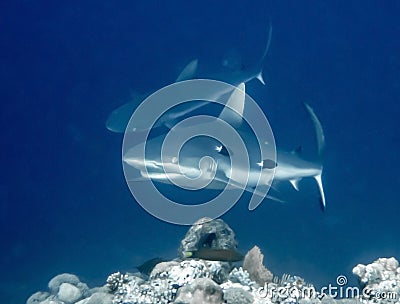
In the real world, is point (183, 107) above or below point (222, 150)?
above

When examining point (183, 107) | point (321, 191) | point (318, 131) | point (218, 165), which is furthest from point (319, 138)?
point (183, 107)

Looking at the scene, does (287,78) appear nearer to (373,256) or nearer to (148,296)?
(373,256)

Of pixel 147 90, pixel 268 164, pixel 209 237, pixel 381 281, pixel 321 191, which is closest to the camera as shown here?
pixel 381 281

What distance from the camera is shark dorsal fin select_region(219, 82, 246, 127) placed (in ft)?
21.6

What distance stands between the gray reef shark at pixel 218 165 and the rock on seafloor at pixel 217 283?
0.91m

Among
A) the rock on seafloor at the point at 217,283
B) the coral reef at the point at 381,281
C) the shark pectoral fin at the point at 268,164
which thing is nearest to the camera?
the rock on seafloor at the point at 217,283

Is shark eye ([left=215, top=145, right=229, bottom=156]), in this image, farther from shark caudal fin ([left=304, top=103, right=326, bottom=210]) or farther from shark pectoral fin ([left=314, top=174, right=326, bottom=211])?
shark pectoral fin ([left=314, top=174, right=326, bottom=211])

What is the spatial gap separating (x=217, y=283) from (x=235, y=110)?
2.37 m

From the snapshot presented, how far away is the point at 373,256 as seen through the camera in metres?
16.5

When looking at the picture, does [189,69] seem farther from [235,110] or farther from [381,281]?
[381,281]

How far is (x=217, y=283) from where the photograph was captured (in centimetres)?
571

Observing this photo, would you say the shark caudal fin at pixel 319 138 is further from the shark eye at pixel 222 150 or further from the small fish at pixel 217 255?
the small fish at pixel 217 255

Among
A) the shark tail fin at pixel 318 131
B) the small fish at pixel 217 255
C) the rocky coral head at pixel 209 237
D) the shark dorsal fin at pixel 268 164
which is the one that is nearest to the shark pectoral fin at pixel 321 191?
the shark tail fin at pixel 318 131

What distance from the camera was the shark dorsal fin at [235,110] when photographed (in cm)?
659
